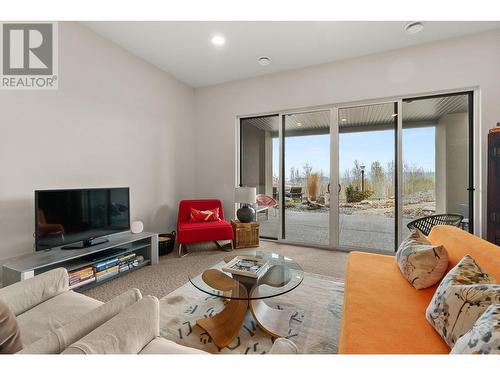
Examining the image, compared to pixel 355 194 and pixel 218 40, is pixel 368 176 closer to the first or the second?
pixel 355 194

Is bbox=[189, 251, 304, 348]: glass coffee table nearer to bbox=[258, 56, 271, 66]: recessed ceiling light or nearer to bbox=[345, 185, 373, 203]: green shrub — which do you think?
bbox=[345, 185, 373, 203]: green shrub

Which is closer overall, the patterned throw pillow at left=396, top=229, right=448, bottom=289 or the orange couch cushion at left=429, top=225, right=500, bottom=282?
the orange couch cushion at left=429, top=225, right=500, bottom=282

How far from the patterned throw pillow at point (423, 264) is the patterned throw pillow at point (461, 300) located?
0.20 meters

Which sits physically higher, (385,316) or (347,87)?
(347,87)

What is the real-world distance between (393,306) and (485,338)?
60 centimetres

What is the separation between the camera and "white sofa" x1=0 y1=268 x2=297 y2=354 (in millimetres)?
763

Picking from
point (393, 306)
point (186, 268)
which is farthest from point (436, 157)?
point (186, 268)

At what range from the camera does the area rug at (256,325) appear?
145cm

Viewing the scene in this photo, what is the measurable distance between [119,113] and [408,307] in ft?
11.9

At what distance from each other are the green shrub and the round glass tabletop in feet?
6.44

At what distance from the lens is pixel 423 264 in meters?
1.44

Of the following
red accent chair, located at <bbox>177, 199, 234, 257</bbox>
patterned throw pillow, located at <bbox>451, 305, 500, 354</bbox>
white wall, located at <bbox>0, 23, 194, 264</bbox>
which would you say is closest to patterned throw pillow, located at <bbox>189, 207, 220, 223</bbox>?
red accent chair, located at <bbox>177, 199, 234, 257</bbox>

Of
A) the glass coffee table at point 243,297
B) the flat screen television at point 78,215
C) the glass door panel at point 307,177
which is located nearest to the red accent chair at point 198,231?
the flat screen television at point 78,215
